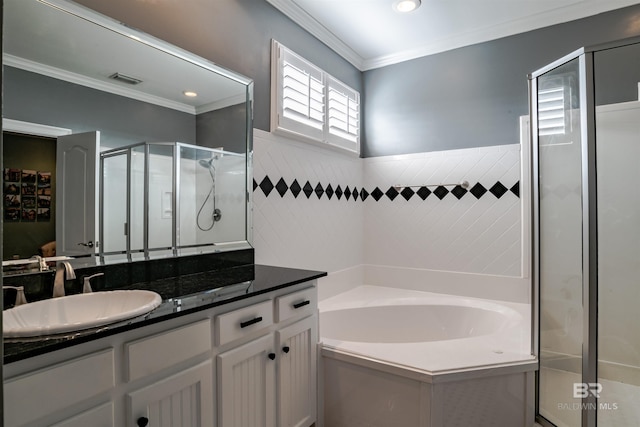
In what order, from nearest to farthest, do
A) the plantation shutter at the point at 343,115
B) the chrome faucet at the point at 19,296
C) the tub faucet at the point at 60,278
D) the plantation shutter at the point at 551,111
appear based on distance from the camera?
1. the chrome faucet at the point at 19,296
2. the tub faucet at the point at 60,278
3. the plantation shutter at the point at 551,111
4. the plantation shutter at the point at 343,115

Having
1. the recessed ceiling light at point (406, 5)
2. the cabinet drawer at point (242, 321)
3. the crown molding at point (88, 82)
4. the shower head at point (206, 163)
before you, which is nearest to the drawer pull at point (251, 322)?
the cabinet drawer at point (242, 321)

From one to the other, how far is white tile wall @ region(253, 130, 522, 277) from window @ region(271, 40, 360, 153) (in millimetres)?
116

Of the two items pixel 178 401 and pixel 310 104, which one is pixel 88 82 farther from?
pixel 310 104

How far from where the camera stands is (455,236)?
3045 mm

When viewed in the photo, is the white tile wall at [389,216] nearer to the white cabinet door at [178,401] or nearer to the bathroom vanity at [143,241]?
the bathroom vanity at [143,241]

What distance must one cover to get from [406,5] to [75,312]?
8.41ft

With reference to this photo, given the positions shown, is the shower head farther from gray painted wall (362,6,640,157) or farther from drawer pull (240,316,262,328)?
gray painted wall (362,6,640,157)

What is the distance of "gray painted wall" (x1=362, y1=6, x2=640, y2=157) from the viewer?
8.68 feet

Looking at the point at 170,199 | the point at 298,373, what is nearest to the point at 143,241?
the point at 170,199

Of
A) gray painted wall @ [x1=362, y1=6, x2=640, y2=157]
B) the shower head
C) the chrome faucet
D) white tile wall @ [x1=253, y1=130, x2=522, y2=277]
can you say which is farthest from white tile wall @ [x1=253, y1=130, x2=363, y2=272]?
the chrome faucet

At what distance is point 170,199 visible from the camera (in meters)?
1.84

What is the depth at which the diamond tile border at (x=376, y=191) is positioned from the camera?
2490 millimetres

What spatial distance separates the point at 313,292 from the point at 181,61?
4.46 feet

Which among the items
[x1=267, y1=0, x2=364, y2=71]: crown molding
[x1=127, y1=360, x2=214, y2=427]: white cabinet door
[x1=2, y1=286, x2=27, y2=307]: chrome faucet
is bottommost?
[x1=127, y1=360, x2=214, y2=427]: white cabinet door
